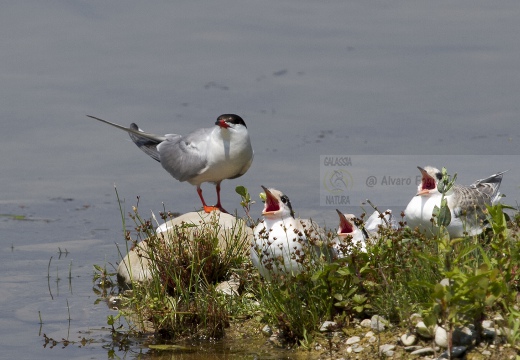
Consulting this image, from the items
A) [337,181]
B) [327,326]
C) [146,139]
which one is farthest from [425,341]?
[146,139]

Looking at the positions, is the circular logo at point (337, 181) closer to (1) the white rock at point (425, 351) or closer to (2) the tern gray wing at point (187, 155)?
(2) the tern gray wing at point (187, 155)

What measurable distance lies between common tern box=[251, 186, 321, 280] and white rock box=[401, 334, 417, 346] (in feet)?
2.35

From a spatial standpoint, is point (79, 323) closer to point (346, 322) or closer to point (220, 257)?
point (220, 257)

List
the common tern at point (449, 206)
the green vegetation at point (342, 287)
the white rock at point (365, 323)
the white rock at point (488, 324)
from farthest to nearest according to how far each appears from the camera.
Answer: the common tern at point (449, 206)
the white rock at point (365, 323)
the white rock at point (488, 324)
the green vegetation at point (342, 287)

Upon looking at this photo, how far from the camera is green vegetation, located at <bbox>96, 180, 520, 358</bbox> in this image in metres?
4.80

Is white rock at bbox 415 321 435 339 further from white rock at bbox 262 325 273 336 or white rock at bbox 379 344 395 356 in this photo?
white rock at bbox 262 325 273 336

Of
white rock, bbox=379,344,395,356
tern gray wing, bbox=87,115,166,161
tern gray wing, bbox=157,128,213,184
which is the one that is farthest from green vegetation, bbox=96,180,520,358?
tern gray wing, bbox=87,115,166,161

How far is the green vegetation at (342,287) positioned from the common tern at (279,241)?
0.08 metres

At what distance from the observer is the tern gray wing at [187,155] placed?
27.1 ft

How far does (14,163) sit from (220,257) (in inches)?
181

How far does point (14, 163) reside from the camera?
10.4 meters

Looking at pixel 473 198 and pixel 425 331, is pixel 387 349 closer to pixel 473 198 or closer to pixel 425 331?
pixel 425 331

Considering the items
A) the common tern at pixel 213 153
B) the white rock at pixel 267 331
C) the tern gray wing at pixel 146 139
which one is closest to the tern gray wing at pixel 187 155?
the common tern at pixel 213 153

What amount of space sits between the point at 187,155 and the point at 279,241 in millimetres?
2768
